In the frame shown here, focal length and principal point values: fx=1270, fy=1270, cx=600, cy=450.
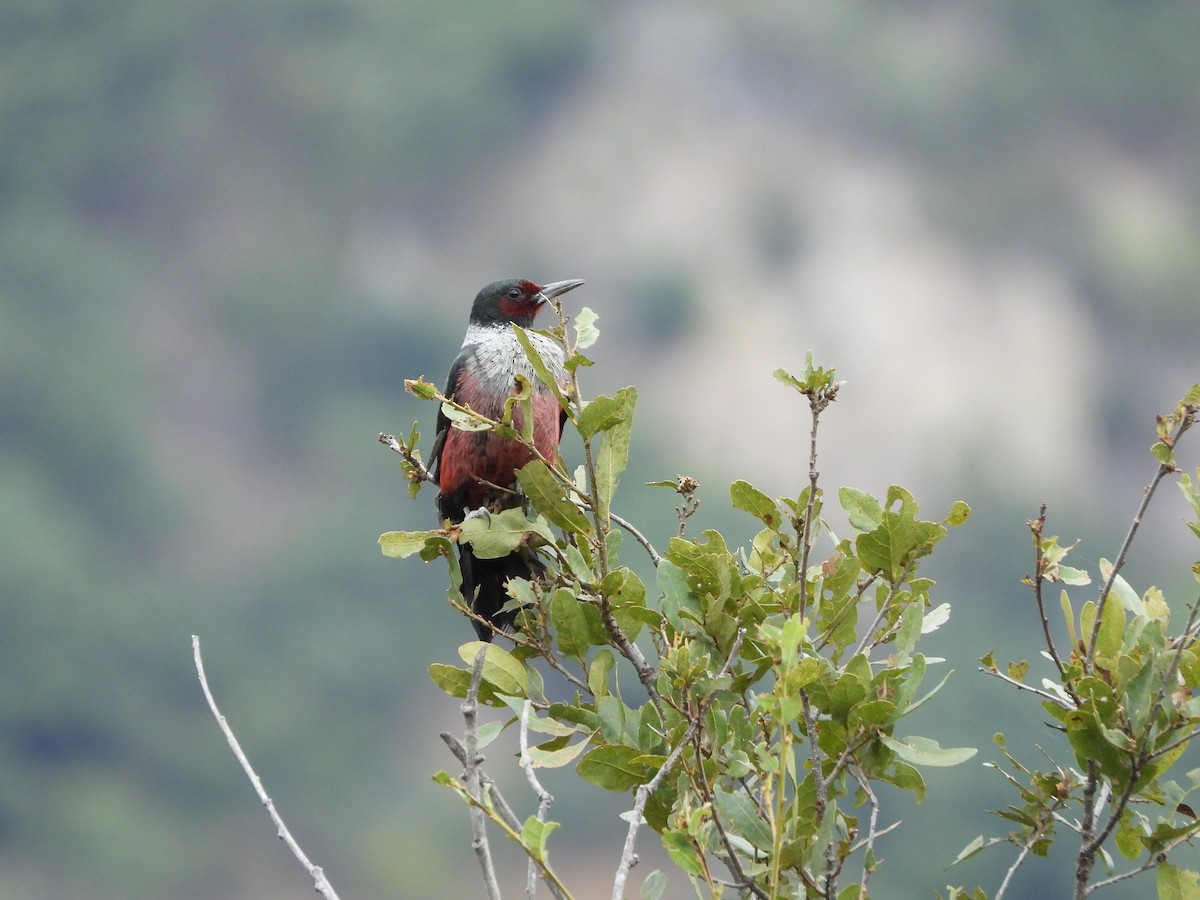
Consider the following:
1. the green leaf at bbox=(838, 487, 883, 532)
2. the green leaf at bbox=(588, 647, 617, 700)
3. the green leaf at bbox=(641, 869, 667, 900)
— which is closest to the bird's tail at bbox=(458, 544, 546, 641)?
the green leaf at bbox=(588, 647, 617, 700)

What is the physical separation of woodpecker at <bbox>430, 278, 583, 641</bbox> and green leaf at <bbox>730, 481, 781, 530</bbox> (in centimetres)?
120

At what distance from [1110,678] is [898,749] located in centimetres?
40

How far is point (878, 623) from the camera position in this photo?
2.39 metres

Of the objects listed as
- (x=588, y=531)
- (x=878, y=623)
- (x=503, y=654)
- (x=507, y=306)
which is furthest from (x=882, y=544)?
(x=507, y=306)

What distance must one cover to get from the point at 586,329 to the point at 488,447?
4.70 ft

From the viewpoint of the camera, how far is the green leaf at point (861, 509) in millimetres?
2225

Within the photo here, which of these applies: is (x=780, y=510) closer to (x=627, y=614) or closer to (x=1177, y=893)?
(x=627, y=614)

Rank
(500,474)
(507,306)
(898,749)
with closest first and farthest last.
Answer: (898,749), (500,474), (507,306)

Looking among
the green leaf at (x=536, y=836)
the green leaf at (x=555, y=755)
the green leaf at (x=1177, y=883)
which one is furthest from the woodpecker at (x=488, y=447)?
the green leaf at (x=536, y=836)

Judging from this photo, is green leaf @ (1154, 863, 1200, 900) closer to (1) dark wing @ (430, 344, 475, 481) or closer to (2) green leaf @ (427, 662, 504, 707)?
(2) green leaf @ (427, 662, 504, 707)

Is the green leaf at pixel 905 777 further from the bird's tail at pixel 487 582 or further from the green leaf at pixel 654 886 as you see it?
the bird's tail at pixel 487 582

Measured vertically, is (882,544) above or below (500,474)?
below

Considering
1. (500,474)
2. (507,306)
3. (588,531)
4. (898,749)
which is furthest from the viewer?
(507,306)

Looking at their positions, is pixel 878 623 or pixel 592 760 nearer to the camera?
pixel 592 760
